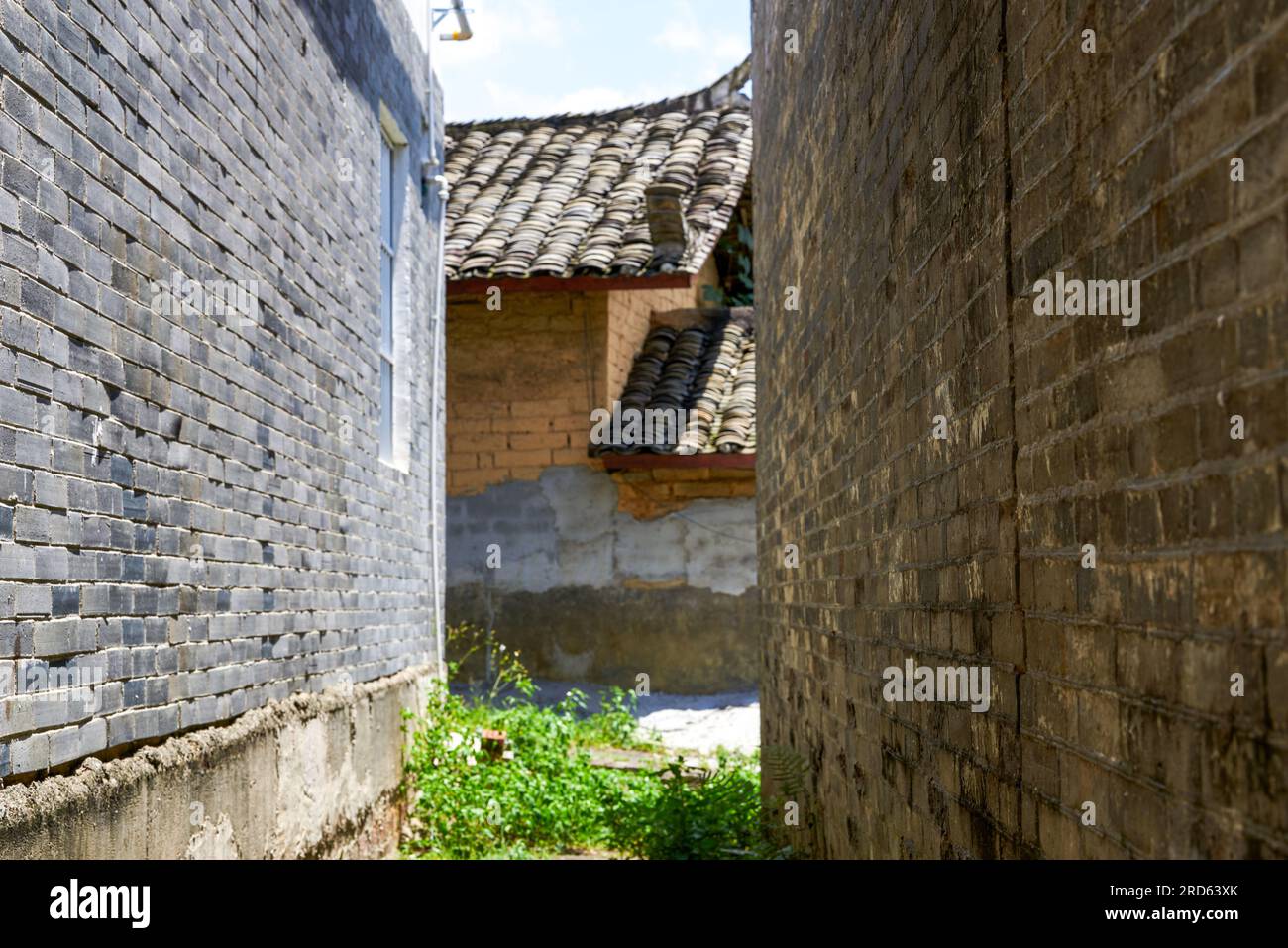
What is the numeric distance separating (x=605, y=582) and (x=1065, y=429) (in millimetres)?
9239

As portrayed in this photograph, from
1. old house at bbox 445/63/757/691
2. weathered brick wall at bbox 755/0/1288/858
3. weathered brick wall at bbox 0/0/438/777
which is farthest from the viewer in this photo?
old house at bbox 445/63/757/691

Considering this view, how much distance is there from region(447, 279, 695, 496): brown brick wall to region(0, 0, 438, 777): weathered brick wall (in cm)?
425

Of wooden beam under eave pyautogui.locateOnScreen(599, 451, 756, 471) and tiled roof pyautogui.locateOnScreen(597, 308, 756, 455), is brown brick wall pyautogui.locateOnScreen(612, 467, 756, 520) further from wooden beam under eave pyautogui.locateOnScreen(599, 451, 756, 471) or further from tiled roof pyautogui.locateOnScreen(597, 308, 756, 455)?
tiled roof pyautogui.locateOnScreen(597, 308, 756, 455)

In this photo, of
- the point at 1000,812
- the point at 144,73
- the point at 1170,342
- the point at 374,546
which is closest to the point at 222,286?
the point at 144,73

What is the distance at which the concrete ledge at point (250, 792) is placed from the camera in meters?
3.42

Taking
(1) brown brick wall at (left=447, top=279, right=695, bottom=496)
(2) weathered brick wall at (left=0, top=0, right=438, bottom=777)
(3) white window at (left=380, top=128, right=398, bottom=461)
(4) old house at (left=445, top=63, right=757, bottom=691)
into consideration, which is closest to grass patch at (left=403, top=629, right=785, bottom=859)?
(2) weathered brick wall at (left=0, top=0, right=438, bottom=777)

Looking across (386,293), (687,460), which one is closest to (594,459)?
(687,460)

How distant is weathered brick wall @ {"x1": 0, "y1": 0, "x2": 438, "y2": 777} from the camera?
3.26 metres

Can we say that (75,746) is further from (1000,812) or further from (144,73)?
(1000,812)

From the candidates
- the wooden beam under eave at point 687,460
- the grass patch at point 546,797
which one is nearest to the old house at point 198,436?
the grass patch at point 546,797

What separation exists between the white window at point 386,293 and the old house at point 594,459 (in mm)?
3165

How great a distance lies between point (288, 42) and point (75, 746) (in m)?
3.25

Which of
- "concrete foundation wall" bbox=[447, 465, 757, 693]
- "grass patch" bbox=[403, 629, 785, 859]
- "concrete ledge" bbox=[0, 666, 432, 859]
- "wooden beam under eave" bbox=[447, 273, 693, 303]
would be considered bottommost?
"grass patch" bbox=[403, 629, 785, 859]
